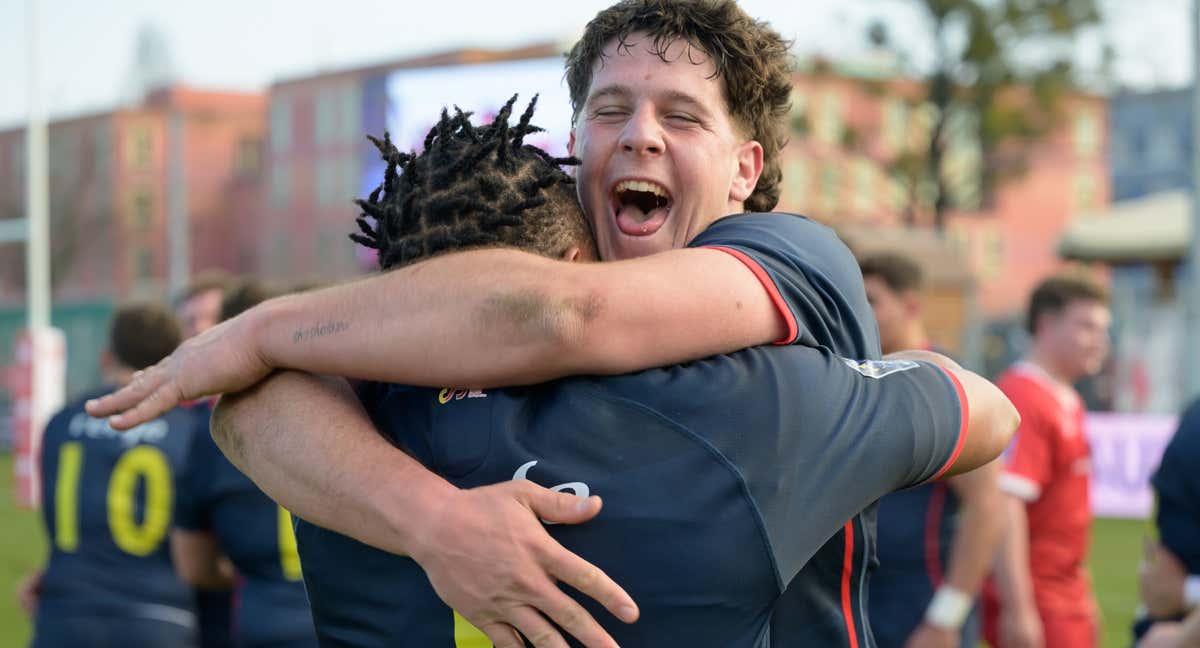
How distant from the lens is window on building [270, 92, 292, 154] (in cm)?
5041

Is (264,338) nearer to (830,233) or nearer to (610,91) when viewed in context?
(610,91)

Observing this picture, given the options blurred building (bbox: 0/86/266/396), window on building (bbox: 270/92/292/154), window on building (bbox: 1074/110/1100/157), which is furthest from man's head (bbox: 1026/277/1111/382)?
window on building (bbox: 1074/110/1100/157)

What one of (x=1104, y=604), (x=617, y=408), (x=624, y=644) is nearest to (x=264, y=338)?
(x=617, y=408)

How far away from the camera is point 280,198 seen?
172 feet

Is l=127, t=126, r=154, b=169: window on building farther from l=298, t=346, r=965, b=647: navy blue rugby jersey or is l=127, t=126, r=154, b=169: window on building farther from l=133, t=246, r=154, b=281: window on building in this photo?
l=298, t=346, r=965, b=647: navy blue rugby jersey

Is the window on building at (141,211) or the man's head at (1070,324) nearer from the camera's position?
the man's head at (1070,324)

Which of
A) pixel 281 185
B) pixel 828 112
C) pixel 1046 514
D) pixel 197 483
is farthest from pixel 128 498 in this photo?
pixel 281 185

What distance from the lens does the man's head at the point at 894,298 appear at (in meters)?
5.61

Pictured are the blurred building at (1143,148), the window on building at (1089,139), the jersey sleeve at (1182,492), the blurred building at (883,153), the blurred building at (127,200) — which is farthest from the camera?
the window on building at (1089,139)

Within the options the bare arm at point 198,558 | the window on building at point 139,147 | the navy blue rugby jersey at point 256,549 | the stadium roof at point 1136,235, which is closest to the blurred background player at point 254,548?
the navy blue rugby jersey at point 256,549

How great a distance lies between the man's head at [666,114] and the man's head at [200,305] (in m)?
4.91

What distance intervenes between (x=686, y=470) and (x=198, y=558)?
4.13 meters

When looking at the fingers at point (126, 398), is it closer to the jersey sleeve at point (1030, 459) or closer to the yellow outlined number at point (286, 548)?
the yellow outlined number at point (286, 548)

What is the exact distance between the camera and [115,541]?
5785mm
